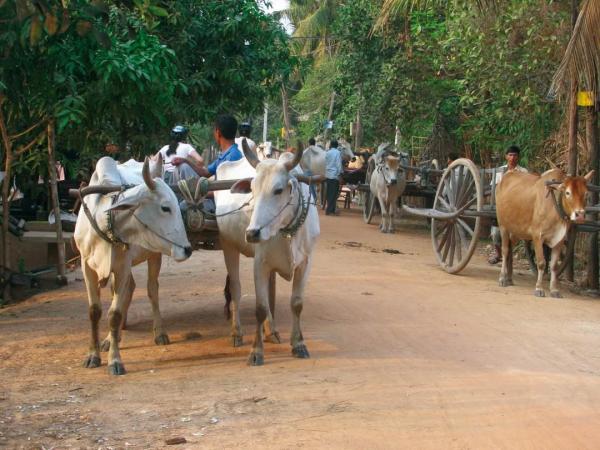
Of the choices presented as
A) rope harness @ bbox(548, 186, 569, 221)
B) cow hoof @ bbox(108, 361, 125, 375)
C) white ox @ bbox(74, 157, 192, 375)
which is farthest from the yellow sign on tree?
cow hoof @ bbox(108, 361, 125, 375)

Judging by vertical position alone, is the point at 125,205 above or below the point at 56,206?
above

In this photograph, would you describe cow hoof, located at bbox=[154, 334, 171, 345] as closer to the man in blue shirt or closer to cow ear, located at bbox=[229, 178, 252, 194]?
the man in blue shirt

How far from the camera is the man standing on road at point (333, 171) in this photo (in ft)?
69.7

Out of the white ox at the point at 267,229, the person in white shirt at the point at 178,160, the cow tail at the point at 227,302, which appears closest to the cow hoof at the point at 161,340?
the white ox at the point at 267,229

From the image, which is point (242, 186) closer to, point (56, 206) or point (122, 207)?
point (122, 207)

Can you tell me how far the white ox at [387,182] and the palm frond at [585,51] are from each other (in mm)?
7803

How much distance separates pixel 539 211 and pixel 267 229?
5.40 metres

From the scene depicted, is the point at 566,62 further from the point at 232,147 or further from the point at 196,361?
the point at 196,361

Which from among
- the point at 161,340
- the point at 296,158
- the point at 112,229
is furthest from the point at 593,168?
the point at 112,229

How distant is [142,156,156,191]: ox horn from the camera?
6078 mm

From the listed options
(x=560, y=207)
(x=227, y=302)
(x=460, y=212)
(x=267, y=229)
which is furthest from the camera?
(x=460, y=212)

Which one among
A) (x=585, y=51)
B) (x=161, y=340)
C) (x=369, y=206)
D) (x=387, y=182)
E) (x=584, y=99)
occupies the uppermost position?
(x=585, y=51)

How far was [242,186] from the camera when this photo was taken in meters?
6.39

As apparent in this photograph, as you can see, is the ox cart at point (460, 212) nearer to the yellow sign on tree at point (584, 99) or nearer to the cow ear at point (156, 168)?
the yellow sign on tree at point (584, 99)
